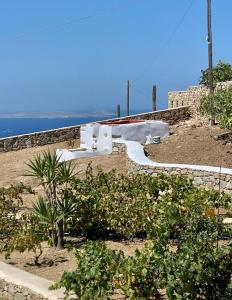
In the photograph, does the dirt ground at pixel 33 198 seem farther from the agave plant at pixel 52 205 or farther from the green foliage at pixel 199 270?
the green foliage at pixel 199 270

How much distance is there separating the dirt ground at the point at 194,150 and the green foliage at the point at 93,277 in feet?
34.1

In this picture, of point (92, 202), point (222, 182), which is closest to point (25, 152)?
point (222, 182)

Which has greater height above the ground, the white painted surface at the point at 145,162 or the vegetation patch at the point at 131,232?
the white painted surface at the point at 145,162

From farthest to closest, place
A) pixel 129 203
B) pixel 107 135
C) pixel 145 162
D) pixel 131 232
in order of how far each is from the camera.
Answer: pixel 107 135
pixel 145 162
pixel 129 203
pixel 131 232

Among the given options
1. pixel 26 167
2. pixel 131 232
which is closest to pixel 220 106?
pixel 26 167

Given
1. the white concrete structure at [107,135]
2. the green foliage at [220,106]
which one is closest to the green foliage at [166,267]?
the green foliage at [220,106]

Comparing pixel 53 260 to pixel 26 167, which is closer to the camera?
pixel 53 260

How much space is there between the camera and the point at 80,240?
10.3 meters

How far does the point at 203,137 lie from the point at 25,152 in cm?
942

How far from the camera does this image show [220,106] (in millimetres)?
22672

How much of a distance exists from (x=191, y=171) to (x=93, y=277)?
874cm

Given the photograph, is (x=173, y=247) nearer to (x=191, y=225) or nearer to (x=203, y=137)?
(x=191, y=225)

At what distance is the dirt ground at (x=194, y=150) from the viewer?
17.9 metres

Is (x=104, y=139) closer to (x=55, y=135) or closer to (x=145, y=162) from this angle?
(x=55, y=135)
